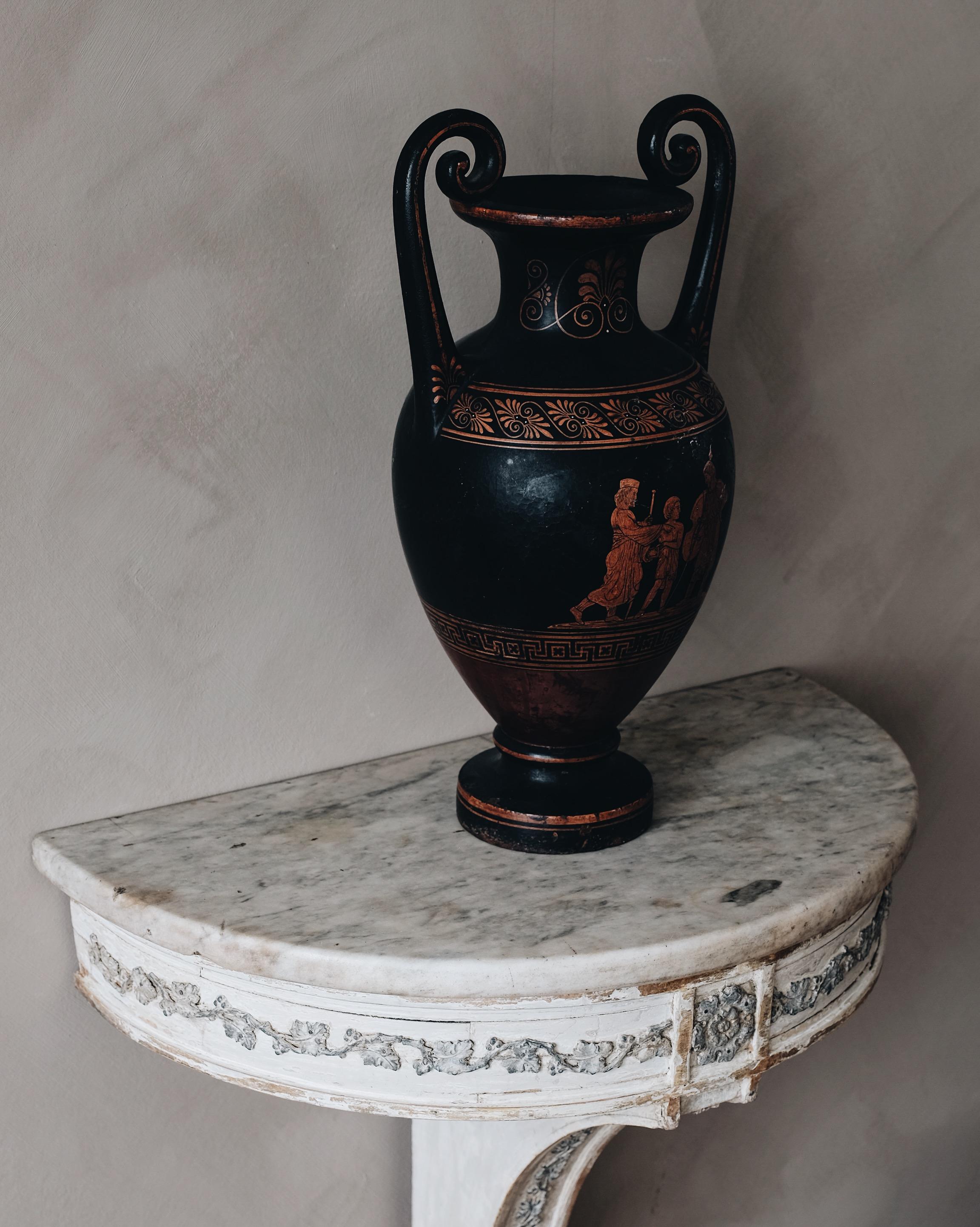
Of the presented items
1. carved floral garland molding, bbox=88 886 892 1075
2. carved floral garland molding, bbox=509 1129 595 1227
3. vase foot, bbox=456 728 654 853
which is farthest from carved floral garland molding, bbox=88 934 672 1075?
carved floral garland molding, bbox=509 1129 595 1227

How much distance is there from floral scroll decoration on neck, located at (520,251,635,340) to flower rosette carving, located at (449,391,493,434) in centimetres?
7

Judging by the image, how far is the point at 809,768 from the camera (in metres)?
1.03

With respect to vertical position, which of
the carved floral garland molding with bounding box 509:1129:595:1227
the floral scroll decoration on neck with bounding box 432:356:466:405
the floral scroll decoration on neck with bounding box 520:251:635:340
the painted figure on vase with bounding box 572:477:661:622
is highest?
the floral scroll decoration on neck with bounding box 520:251:635:340

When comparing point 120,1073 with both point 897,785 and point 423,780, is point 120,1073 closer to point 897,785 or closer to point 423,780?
point 423,780

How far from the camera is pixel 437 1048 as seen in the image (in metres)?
0.78

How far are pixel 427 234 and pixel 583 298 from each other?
0.11 meters

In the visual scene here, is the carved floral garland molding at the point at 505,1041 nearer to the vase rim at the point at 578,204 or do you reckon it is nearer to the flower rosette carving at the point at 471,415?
the flower rosette carving at the point at 471,415

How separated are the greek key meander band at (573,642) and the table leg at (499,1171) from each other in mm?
372

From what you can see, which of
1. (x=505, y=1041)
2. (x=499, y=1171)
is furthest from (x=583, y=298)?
(x=499, y=1171)

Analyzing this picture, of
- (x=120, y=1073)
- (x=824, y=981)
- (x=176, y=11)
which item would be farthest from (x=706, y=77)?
(x=120, y=1073)

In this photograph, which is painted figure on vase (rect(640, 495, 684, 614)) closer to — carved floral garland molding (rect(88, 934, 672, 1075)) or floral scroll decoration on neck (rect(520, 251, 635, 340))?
floral scroll decoration on neck (rect(520, 251, 635, 340))

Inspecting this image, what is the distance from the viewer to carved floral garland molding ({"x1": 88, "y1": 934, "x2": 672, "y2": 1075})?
2.56 feet

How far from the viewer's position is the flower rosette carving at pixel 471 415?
79 cm

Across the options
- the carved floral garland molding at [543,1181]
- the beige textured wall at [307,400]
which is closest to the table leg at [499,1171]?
the carved floral garland molding at [543,1181]
